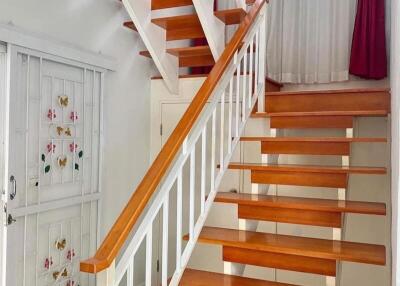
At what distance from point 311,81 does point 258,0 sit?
44.2 inches

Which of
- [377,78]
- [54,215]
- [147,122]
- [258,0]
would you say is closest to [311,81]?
[377,78]

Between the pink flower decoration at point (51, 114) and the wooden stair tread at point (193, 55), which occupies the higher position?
the wooden stair tread at point (193, 55)

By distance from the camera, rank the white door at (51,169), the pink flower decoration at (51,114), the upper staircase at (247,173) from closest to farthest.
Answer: the upper staircase at (247,173) < the white door at (51,169) < the pink flower decoration at (51,114)

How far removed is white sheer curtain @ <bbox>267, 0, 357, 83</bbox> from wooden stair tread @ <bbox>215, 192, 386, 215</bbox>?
1596 millimetres

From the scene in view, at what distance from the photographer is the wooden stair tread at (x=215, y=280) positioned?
205 centimetres

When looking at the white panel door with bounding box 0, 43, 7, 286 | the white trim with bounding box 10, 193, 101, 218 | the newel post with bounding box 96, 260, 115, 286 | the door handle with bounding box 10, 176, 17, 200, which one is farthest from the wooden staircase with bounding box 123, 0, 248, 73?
the newel post with bounding box 96, 260, 115, 286

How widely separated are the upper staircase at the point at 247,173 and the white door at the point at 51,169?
21.2 inches

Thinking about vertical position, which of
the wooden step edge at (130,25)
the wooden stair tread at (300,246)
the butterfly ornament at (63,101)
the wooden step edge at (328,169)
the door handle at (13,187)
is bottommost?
the wooden stair tread at (300,246)

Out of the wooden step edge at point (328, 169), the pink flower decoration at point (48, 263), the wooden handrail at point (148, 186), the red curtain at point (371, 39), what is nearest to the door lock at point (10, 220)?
the pink flower decoration at point (48, 263)

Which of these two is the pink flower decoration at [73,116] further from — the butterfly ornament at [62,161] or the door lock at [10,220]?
the door lock at [10,220]

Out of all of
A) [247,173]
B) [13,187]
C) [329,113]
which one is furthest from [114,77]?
[329,113]

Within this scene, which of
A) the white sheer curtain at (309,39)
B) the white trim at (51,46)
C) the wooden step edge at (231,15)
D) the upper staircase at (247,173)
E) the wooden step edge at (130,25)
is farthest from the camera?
the white sheer curtain at (309,39)

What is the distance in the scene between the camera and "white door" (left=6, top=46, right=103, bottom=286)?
2289 mm

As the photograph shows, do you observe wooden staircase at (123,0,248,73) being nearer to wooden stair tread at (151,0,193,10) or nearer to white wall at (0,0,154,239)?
wooden stair tread at (151,0,193,10)
